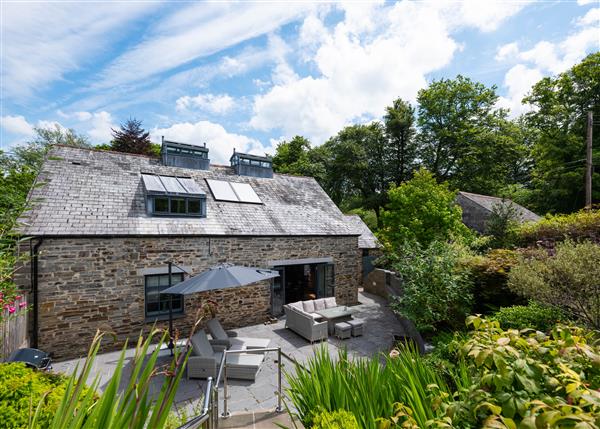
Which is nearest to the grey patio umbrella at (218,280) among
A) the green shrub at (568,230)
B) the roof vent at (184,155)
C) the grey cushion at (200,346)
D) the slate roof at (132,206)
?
the grey cushion at (200,346)

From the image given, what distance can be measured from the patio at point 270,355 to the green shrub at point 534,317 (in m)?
3.15

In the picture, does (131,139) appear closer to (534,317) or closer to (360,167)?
(360,167)

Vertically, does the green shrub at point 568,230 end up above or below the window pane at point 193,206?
below

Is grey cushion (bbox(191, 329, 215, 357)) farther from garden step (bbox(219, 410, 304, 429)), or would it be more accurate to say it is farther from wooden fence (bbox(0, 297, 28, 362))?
wooden fence (bbox(0, 297, 28, 362))

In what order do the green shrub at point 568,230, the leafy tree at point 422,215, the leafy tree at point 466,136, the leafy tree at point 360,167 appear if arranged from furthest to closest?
the leafy tree at point 360,167 → the leafy tree at point 466,136 → the leafy tree at point 422,215 → the green shrub at point 568,230

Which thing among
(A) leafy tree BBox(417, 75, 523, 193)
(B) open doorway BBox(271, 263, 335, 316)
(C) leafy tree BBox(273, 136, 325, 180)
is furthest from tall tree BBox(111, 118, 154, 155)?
(A) leafy tree BBox(417, 75, 523, 193)

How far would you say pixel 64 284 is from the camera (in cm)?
854

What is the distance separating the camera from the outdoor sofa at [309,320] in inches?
371

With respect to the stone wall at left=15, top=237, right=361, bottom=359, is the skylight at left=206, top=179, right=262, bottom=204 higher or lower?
higher

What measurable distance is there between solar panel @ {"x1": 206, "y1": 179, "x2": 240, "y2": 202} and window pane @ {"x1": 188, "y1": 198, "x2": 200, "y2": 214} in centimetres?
123

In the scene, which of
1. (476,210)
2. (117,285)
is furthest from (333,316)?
(476,210)

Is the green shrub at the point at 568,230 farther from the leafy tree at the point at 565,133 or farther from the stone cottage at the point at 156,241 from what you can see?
the leafy tree at the point at 565,133

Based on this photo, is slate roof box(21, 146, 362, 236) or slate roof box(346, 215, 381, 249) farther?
slate roof box(346, 215, 381, 249)

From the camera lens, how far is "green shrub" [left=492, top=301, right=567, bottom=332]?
6.18m
